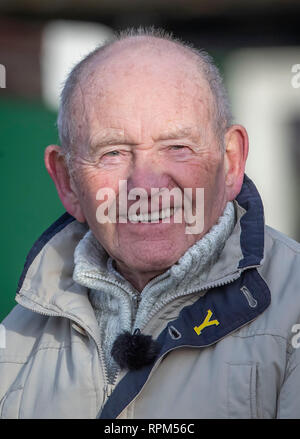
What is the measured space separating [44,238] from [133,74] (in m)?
0.80

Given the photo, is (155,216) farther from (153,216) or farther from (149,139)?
(149,139)

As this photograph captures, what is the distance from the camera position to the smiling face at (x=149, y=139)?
2551mm

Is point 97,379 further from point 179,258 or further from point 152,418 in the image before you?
point 179,258

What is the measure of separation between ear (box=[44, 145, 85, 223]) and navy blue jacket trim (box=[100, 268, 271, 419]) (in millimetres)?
675

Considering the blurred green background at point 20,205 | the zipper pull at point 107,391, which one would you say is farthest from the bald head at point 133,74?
the blurred green background at point 20,205

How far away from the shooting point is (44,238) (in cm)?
301

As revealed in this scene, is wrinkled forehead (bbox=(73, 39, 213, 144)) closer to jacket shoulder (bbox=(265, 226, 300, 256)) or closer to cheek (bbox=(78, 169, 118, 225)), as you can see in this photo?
cheek (bbox=(78, 169, 118, 225))

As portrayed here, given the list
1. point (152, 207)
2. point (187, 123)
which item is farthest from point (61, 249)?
point (187, 123)

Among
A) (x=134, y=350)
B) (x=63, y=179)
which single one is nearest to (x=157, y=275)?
(x=134, y=350)

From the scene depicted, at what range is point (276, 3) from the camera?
7.13 meters

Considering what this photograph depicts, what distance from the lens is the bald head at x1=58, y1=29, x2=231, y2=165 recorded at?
258 cm

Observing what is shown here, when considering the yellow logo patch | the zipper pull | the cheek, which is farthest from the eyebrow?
the zipper pull
